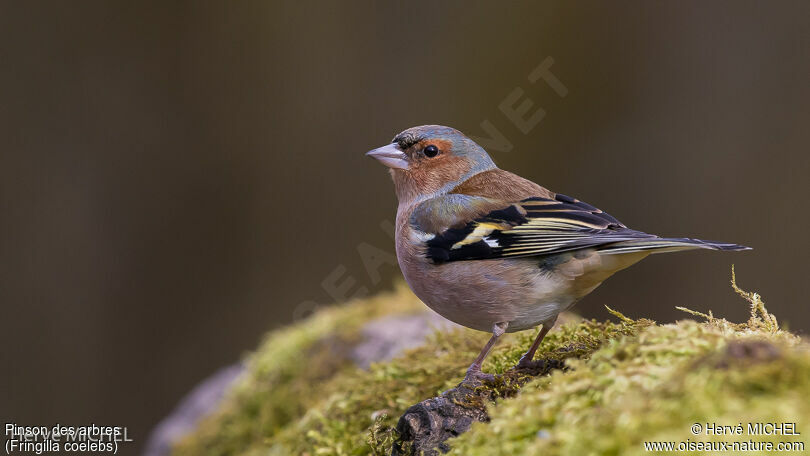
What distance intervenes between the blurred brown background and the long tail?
231 inches

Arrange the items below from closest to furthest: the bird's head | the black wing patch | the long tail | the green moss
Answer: the green moss → the long tail → the black wing patch → the bird's head

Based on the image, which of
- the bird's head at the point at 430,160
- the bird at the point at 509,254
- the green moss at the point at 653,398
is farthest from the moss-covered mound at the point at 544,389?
the bird's head at the point at 430,160

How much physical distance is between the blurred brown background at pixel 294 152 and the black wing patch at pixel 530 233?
5.58 meters

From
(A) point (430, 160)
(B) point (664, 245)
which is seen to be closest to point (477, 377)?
(B) point (664, 245)

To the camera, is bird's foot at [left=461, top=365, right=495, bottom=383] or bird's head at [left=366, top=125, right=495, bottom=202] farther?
bird's head at [left=366, top=125, right=495, bottom=202]

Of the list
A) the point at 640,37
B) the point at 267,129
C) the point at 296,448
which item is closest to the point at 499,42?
the point at 640,37

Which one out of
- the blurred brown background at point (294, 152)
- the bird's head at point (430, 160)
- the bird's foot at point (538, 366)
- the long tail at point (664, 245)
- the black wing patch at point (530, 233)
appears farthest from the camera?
the blurred brown background at point (294, 152)

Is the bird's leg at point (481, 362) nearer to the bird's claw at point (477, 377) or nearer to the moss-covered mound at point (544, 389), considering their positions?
the bird's claw at point (477, 377)

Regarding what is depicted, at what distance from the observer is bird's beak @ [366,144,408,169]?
4.44m

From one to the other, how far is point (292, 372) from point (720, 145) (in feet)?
22.3

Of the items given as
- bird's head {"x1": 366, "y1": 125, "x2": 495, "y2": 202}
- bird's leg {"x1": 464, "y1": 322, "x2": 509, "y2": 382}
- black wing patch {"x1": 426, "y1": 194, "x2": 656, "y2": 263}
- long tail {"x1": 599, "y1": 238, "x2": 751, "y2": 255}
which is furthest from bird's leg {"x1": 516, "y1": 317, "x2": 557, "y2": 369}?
bird's head {"x1": 366, "y1": 125, "x2": 495, "y2": 202}

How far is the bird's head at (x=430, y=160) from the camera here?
4.36 meters

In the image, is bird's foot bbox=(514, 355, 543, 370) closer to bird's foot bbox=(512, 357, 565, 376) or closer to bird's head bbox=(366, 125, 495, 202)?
bird's foot bbox=(512, 357, 565, 376)

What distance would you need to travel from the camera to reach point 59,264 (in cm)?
987
